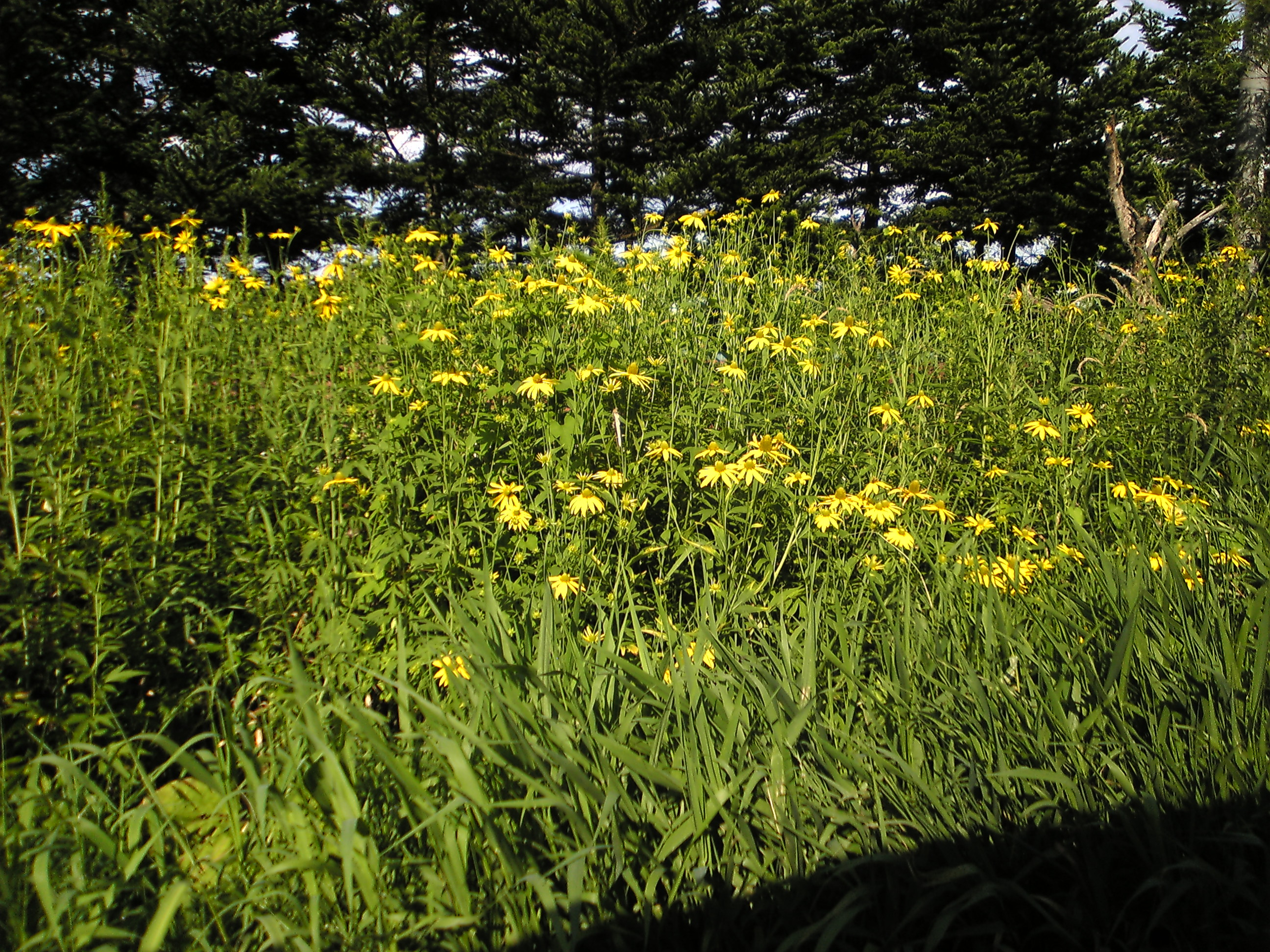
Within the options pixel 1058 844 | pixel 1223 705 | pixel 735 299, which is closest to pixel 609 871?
pixel 1058 844

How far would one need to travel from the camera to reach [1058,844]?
118 centimetres

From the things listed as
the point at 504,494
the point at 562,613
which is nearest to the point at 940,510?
the point at 562,613

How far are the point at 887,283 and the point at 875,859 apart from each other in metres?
4.02

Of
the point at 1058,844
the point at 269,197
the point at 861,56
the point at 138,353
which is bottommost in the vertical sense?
the point at 1058,844

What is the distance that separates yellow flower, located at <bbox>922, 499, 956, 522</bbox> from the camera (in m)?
1.99

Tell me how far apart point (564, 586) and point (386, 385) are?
90 cm

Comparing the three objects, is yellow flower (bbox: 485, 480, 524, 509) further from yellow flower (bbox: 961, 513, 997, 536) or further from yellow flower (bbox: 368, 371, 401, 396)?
yellow flower (bbox: 961, 513, 997, 536)

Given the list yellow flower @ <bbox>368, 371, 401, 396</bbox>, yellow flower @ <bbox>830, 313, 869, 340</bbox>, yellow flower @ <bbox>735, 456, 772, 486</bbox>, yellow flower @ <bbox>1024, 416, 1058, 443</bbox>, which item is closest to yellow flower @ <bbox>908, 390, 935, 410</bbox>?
yellow flower @ <bbox>1024, 416, 1058, 443</bbox>

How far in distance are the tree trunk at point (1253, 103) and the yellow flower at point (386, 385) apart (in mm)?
7785

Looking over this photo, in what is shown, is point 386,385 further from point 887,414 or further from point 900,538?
point 887,414

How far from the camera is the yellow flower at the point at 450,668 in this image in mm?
1379

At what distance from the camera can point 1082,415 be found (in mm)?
2645

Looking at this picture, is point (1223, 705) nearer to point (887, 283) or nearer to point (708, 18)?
point (887, 283)

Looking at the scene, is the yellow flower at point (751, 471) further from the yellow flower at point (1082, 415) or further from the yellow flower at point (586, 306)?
the yellow flower at point (1082, 415)
